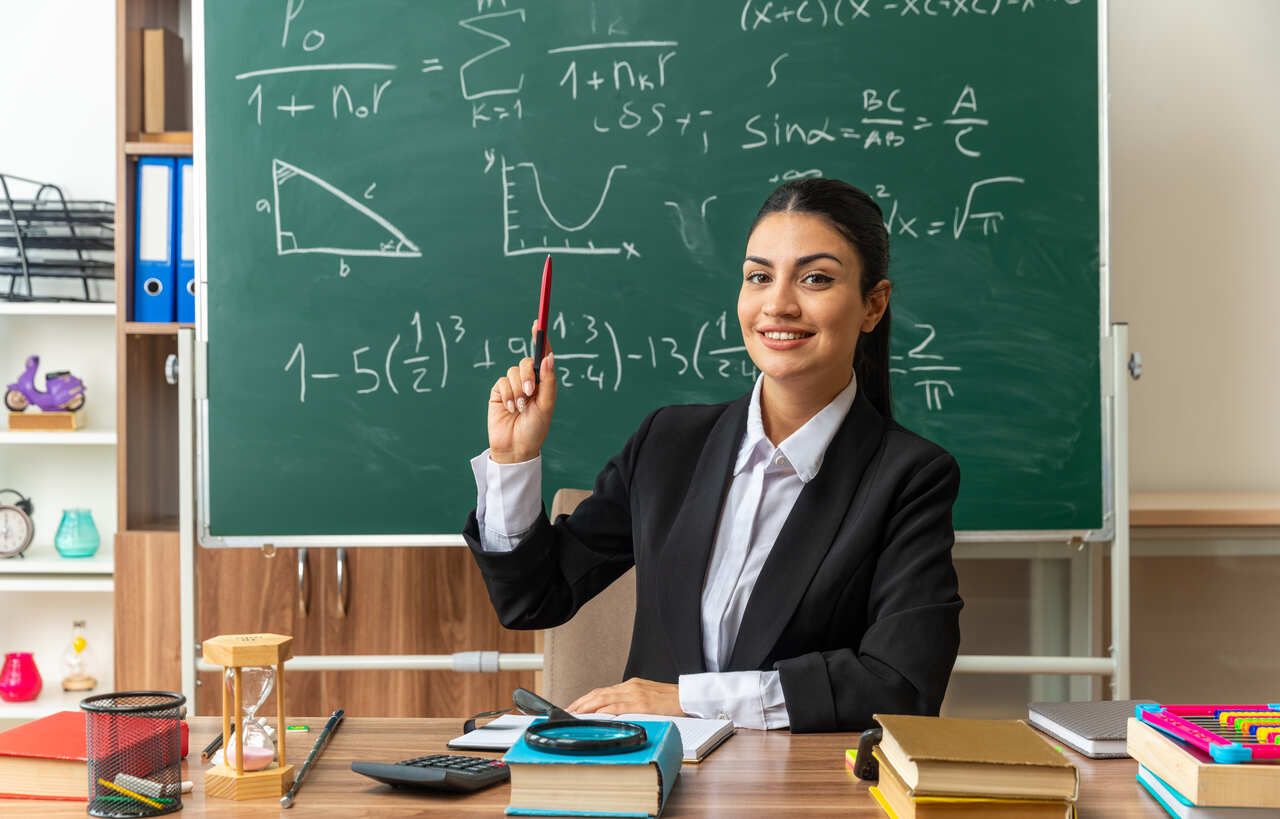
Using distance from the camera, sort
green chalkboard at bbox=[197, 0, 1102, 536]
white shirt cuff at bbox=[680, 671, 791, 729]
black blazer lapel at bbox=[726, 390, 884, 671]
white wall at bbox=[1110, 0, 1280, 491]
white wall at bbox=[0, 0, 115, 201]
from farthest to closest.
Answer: white wall at bbox=[0, 0, 115, 201], white wall at bbox=[1110, 0, 1280, 491], green chalkboard at bbox=[197, 0, 1102, 536], black blazer lapel at bbox=[726, 390, 884, 671], white shirt cuff at bbox=[680, 671, 791, 729]

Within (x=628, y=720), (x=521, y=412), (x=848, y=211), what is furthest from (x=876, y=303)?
(x=628, y=720)

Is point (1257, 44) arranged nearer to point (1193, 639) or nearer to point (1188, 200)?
point (1188, 200)

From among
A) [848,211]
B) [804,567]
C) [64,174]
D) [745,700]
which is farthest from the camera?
[64,174]

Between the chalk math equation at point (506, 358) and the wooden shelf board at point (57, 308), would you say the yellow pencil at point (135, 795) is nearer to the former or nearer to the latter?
the chalk math equation at point (506, 358)

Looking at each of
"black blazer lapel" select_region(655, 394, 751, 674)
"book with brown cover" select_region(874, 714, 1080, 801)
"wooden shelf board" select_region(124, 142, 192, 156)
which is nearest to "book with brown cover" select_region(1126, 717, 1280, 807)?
"book with brown cover" select_region(874, 714, 1080, 801)

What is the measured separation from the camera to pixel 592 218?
2381mm

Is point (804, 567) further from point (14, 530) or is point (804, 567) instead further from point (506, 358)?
point (14, 530)

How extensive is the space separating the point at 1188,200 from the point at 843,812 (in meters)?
2.39

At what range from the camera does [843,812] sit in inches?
36.7

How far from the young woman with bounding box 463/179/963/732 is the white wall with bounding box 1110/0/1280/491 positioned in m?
1.51

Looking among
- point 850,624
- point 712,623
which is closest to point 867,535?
point 850,624

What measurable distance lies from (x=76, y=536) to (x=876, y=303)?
216 cm

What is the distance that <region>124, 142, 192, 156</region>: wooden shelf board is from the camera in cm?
252

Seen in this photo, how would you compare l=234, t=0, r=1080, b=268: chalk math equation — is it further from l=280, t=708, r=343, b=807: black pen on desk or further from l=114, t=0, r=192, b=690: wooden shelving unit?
l=280, t=708, r=343, b=807: black pen on desk
